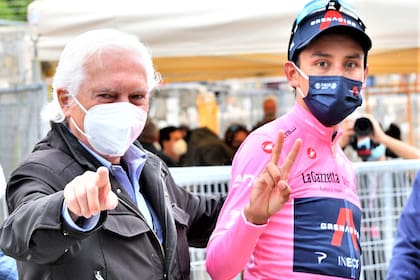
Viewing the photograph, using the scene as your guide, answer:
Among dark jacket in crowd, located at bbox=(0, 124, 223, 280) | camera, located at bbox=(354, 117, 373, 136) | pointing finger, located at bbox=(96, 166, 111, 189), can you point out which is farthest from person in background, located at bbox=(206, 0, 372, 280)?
camera, located at bbox=(354, 117, 373, 136)

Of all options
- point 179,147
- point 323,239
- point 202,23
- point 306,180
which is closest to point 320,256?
point 323,239

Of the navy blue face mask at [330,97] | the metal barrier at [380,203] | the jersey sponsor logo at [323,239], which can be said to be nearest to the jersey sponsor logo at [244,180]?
the jersey sponsor logo at [323,239]

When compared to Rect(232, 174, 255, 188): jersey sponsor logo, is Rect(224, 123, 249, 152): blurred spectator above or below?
below

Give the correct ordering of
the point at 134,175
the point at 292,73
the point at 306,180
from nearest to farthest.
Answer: the point at 134,175 → the point at 306,180 → the point at 292,73

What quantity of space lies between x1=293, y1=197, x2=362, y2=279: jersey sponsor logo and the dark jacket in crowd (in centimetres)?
37

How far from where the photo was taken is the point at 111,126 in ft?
7.25

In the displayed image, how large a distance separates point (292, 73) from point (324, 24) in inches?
9.2

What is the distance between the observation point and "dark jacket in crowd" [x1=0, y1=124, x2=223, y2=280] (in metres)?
1.91

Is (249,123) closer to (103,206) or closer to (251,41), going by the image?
(251,41)

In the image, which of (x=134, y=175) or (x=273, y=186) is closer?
(x=273, y=186)

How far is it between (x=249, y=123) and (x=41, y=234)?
36.8 ft

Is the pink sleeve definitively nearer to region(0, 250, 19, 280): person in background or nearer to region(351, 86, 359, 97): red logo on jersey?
region(351, 86, 359, 97): red logo on jersey

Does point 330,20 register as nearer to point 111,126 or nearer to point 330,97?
point 330,97

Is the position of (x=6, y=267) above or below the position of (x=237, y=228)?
below
